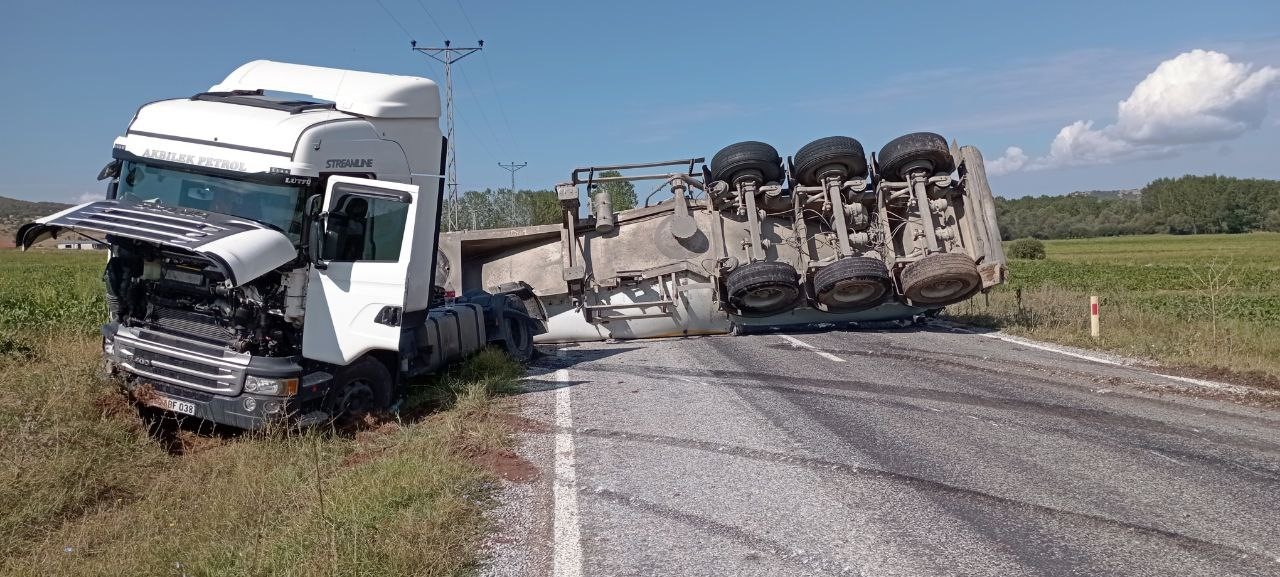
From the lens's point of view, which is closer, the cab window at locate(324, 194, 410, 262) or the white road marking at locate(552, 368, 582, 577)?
the white road marking at locate(552, 368, 582, 577)

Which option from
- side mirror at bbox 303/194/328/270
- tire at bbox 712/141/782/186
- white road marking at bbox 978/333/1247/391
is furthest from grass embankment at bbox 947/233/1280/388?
side mirror at bbox 303/194/328/270

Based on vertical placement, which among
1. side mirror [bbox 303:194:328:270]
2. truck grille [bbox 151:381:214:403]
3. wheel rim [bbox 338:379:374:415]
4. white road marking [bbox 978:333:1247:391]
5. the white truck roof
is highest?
the white truck roof

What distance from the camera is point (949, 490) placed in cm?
501

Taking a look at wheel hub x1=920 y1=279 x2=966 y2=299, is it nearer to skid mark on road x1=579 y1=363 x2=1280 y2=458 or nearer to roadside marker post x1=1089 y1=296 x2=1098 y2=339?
roadside marker post x1=1089 y1=296 x2=1098 y2=339

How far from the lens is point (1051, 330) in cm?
1226

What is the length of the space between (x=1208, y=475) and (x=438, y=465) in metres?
4.58

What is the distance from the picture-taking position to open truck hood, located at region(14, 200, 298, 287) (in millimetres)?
5719

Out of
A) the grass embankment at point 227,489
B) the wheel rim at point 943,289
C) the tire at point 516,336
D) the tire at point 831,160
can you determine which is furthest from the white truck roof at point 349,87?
the wheel rim at point 943,289

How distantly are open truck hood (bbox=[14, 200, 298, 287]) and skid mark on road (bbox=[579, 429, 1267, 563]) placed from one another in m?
2.54

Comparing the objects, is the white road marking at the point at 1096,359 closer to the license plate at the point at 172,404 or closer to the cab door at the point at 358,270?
the cab door at the point at 358,270

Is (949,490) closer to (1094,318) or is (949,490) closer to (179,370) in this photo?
(179,370)

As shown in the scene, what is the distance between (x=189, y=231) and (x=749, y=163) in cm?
831

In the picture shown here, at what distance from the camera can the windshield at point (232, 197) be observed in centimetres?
646

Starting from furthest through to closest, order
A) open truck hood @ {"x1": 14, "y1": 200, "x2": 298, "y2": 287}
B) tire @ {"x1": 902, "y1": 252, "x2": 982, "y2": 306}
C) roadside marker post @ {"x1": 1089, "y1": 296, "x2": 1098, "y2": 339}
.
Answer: roadside marker post @ {"x1": 1089, "y1": 296, "x2": 1098, "y2": 339}
tire @ {"x1": 902, "y1": 252, "x2": 982, "y2": 306}
open truck hood @ {"x1": 14, "y1": 200, "x2": 298, "y2": 287}
